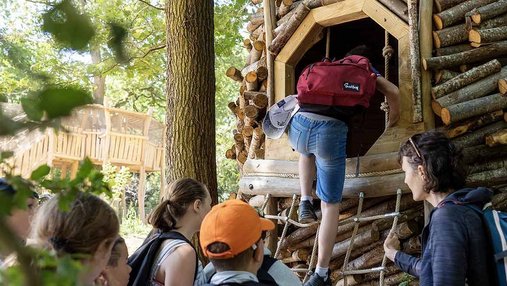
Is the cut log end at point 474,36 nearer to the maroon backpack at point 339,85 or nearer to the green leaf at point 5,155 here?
the maroon backpack at point 339,85

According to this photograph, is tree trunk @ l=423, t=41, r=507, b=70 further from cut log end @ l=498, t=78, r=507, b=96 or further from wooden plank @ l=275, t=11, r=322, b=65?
wooden plank @ l=275, t=11, r=322, b=65

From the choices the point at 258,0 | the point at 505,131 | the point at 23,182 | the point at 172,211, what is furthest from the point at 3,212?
the point at 258,0

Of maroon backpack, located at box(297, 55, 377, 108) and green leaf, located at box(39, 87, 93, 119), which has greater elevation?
maroon backpack, located at box(297, 55, 377, 108)

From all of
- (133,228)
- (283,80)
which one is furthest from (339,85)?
(133,228)

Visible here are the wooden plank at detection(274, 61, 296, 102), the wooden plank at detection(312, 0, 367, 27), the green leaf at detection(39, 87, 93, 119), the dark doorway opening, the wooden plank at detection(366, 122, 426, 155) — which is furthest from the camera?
the dark doorway opening

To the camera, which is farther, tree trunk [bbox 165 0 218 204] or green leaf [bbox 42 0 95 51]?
tree trunk [bbox 165 0 218 204]

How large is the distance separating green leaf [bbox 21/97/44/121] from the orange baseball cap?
2081 mm

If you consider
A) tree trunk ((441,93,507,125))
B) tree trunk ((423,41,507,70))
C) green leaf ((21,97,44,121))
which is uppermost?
tree trunk ((423,41,507,70))

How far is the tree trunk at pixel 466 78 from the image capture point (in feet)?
20.6

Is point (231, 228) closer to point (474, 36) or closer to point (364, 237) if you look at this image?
point (364, 237)

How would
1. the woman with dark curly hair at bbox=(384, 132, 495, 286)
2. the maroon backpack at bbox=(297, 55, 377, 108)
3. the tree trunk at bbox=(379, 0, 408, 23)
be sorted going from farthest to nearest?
the tree trunk at bbox=(379, 0, 408, 23)
the maroon backpack at bbox=(297, 55, 377, 108)
the woman with dark curly hair at bbox=(384, 132, 495, 286)

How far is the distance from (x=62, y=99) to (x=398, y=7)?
6340 millimetres

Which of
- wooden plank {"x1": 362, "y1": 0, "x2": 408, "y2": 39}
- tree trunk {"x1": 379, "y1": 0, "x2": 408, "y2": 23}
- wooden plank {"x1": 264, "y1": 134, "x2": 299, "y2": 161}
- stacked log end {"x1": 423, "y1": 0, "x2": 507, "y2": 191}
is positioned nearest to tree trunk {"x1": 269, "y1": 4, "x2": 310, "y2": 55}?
wooden plank {"x1": 362, "y1": 0, "x2": 408, "y2": 39}

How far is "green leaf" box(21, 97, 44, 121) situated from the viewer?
28.1 inches
